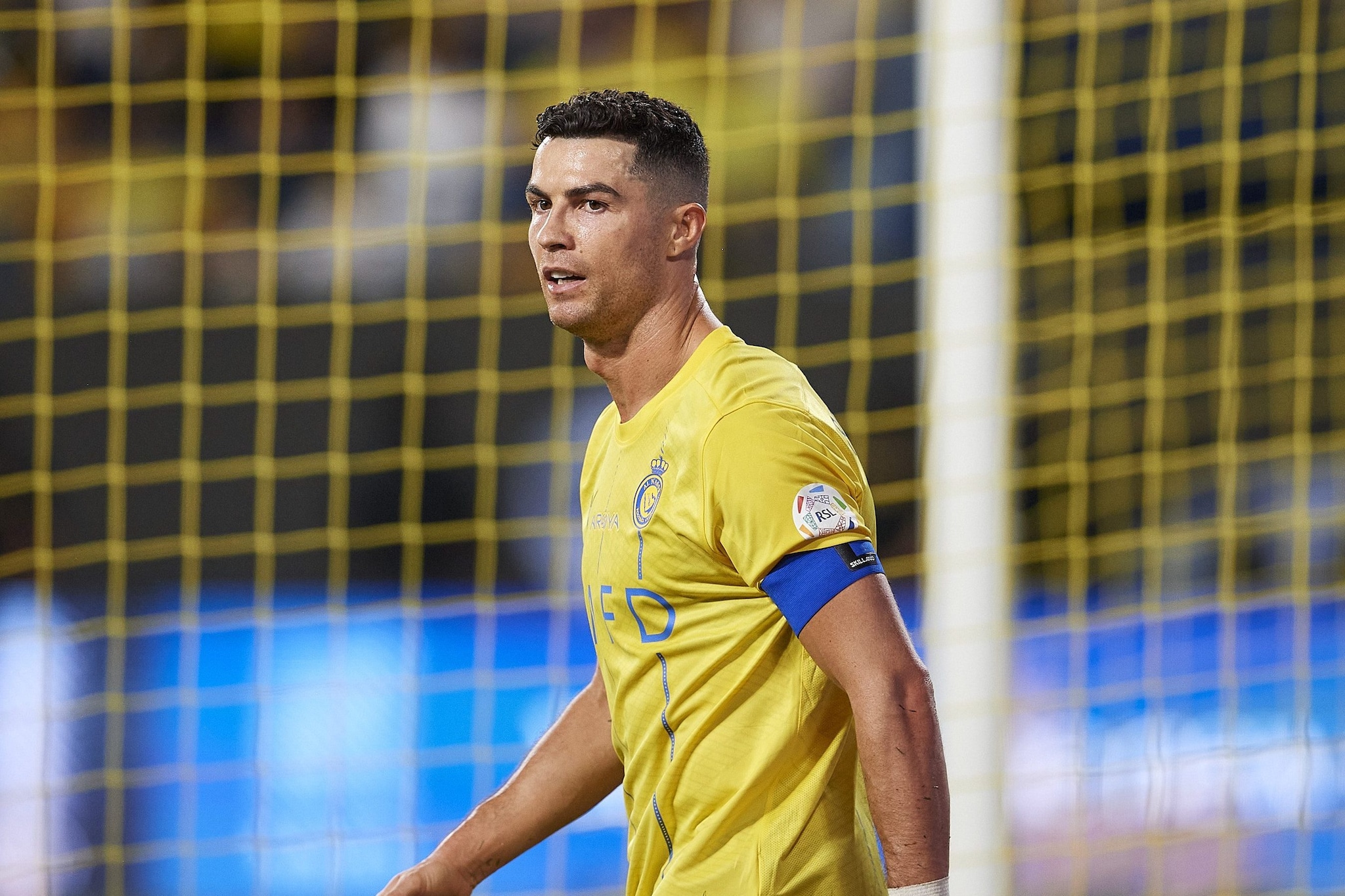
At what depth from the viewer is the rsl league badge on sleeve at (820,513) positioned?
1.75m

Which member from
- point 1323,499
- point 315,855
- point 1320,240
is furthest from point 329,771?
point 1320,240

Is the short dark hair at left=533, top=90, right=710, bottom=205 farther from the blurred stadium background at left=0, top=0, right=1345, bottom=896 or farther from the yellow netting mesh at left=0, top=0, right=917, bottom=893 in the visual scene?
the yellow netting mesh at left=0, top=0, right=917, bottom=893

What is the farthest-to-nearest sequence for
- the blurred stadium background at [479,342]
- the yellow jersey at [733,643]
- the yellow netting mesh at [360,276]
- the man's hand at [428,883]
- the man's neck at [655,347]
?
1. the yellow netting mesh at [360,276]
2. the blurred stadium background at [479,342]
3. the man's hand at [428,883]
4. the man's neck at [655,347]
5. the yellow jersey at [733,643]

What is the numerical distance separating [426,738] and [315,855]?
578 mm

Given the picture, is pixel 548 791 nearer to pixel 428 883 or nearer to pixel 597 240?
pixel 428 883

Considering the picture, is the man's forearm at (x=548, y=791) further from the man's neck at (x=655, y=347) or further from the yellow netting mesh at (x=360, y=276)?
the yellow netting mesh at (x=360, y=276)

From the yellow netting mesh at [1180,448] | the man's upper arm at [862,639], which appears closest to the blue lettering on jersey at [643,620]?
the man's upper arm at [862,639]

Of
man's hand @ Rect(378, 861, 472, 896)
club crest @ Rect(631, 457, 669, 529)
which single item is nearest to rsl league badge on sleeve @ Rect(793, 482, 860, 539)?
club crest @ Rect(631, 457, 669, 529)

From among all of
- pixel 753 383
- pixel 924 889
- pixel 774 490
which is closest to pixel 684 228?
pixel 753 383

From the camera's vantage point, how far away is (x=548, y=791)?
7.71ft

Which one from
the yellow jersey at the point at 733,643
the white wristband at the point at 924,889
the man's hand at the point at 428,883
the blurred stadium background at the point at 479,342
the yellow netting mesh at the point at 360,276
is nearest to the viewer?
the white wristband at the point at 924,889

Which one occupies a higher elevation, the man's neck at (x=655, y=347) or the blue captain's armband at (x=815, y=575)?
the man's neck at (x=655, y=347)

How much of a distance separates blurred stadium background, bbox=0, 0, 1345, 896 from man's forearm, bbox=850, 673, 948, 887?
160 inches

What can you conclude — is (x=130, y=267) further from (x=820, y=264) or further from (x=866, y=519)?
(x=866, y=519)
